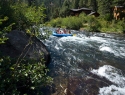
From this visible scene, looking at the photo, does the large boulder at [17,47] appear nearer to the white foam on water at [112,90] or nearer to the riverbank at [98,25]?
the white foam on water at [112,90]

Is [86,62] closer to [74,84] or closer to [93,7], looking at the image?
[74,84]

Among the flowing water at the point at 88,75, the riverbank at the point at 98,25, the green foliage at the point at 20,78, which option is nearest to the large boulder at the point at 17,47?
the flowing water at the point at 88,75

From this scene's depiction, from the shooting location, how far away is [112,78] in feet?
27.2

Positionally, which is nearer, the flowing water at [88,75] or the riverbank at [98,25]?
the flowing water at [88,75]

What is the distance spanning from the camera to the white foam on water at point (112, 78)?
6.96 metres

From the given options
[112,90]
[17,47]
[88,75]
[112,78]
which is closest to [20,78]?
[17,47]

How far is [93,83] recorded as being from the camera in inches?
304

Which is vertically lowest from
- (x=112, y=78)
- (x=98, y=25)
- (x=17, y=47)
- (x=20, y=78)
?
(x=98, y=25)

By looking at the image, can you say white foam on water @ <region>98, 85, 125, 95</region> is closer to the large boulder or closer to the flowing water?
the flowing water

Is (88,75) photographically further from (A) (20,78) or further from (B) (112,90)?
(A) (20,78)

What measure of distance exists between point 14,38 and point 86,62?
16.3ft

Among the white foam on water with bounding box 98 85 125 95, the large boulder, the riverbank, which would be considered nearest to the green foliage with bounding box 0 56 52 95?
the large boulder

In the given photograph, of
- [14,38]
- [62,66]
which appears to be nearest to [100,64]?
[62,66]

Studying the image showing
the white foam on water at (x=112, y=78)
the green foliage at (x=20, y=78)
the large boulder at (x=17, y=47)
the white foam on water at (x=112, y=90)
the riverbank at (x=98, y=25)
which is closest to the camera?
the green foliage at (x=20, y=78)
